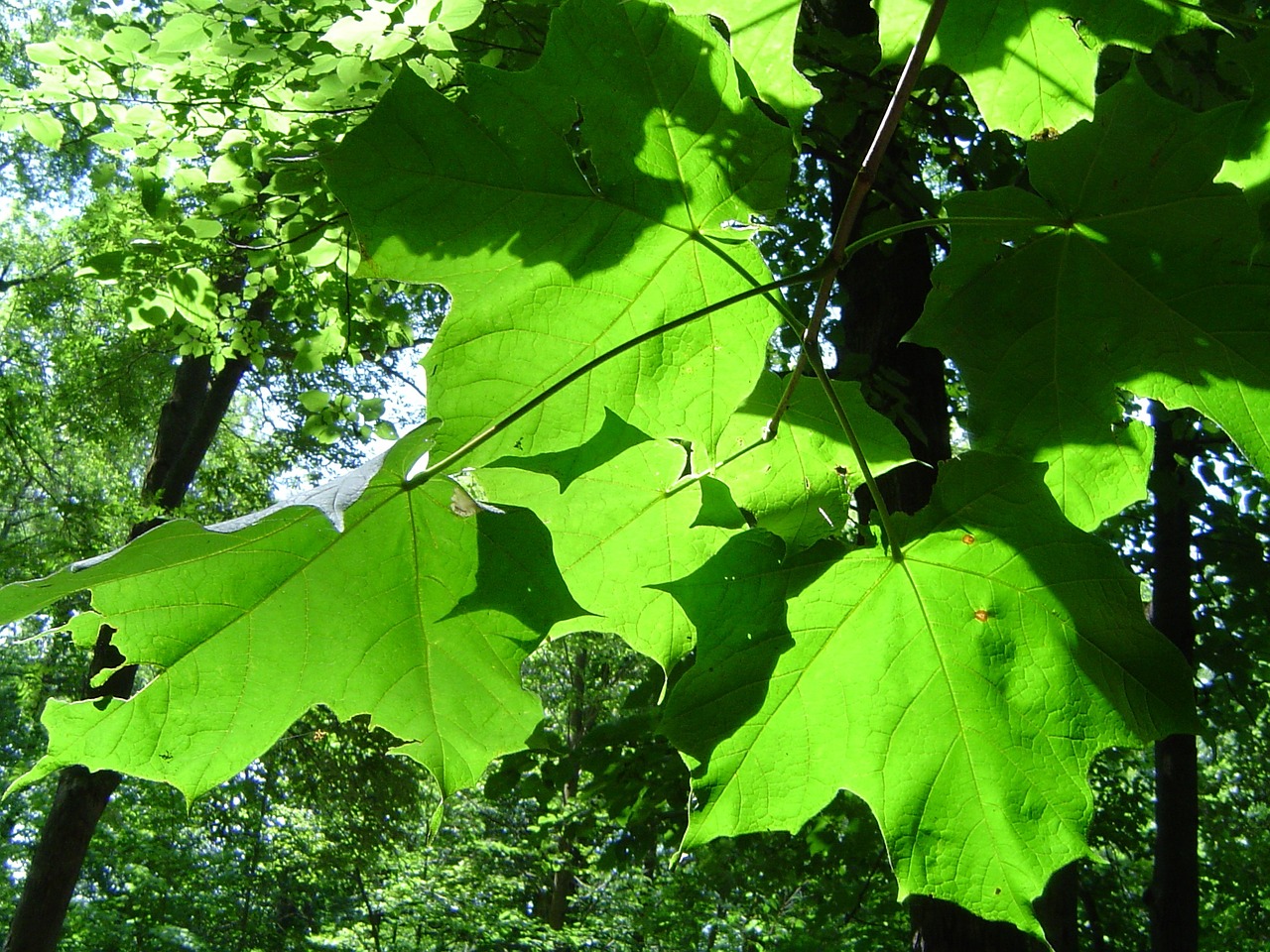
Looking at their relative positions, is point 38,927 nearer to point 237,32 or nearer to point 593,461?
point 237,32

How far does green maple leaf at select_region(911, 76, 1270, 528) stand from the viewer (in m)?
1.01

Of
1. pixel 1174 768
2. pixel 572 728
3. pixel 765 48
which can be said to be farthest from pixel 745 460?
pixel 572 728

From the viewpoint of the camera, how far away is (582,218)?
90 cm

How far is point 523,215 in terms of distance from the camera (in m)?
0.89

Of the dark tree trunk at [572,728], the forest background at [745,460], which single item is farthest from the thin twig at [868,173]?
the dark tree trunk at [572,728]

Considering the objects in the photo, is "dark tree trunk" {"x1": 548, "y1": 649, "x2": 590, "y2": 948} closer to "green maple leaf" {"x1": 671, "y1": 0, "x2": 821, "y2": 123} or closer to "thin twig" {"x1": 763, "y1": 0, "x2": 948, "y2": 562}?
"thin twig" {"x1": 763, "y1": 0, "x2": 948, "y2": 562}

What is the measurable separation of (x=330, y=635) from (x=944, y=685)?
26.7 inches

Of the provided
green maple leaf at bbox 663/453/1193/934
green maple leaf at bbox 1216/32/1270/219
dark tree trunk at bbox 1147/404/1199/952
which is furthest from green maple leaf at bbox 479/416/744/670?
dark tree trunk at bbox 1147/404/1199/952

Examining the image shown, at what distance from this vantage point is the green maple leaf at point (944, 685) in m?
1.00

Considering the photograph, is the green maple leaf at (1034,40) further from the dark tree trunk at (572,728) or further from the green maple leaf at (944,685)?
the dark tree trunk at (572,728)

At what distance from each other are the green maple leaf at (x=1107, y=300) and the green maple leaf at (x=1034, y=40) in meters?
0.04

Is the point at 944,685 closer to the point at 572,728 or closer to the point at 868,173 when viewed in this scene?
the point at 868,173

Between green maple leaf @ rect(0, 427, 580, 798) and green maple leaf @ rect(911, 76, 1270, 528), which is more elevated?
green maple leaf @ rect(911, 76, 1270, 528)

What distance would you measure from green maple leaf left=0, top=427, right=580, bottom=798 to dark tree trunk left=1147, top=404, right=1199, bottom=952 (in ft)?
12.4
